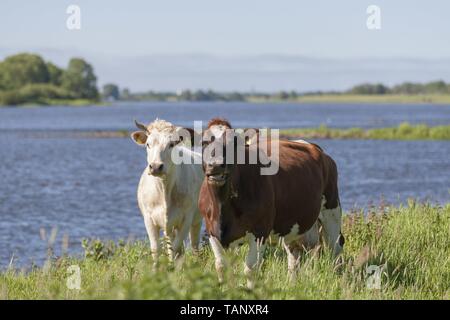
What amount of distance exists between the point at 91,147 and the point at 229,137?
240 feet

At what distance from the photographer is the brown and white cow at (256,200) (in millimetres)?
9867

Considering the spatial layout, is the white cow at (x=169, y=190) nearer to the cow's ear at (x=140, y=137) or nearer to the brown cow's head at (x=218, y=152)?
the cow's ear at (x=140, y=137)

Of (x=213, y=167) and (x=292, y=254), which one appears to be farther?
(x=292, y=254)

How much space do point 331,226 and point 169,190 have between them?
250 cm

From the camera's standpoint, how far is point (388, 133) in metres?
84.2

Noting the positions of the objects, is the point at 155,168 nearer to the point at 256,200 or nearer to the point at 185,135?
the point at 185,135

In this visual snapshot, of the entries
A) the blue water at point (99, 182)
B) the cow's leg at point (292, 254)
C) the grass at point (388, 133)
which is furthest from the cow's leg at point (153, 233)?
the grass at point (388, 133)

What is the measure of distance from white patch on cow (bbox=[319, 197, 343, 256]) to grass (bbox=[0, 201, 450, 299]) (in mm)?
265

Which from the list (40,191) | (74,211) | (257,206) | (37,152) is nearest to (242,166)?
(257,206)

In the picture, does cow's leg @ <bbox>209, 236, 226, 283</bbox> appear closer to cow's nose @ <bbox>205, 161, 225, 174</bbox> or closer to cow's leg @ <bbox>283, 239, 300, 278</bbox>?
cow's nose @ <bbox>205, 161, 225, 174</bbox>

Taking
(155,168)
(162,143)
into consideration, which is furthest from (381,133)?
(155,168)

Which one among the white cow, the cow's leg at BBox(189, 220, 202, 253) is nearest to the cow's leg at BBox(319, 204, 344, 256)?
the white cow

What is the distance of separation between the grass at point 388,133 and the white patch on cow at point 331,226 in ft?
220
